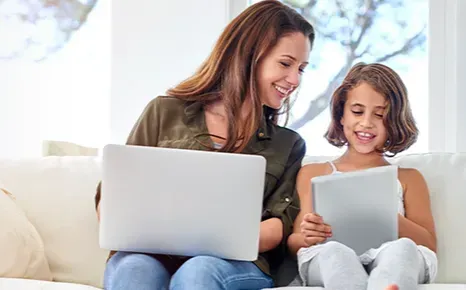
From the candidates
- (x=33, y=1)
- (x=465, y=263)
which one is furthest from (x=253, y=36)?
(x=33, y=1)

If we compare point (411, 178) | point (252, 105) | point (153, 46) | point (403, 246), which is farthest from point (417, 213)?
point (153, 46)

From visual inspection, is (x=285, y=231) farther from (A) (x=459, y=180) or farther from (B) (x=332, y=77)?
(B) (x=332, y=77)

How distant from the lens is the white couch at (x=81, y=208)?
1916 mm

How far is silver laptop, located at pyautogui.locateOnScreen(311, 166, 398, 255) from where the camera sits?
176 centimetres

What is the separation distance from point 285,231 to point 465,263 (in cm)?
48

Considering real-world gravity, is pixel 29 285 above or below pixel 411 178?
below

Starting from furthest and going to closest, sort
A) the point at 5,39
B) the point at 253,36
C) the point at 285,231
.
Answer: the point at 5,39 < the point at 253,36 < the point at 285,231

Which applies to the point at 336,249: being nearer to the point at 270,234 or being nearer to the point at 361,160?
the point at 270,234

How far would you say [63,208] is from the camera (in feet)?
6.47

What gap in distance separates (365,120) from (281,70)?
0.28m

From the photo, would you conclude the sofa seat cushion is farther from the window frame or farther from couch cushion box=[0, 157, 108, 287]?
the window frame

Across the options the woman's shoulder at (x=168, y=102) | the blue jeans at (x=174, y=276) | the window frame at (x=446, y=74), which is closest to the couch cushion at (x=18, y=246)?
the blue jeans at (x=174, y=276)

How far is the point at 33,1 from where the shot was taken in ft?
10.2

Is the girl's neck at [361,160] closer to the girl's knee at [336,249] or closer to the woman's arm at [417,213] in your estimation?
the woman's arm at [417,213]
